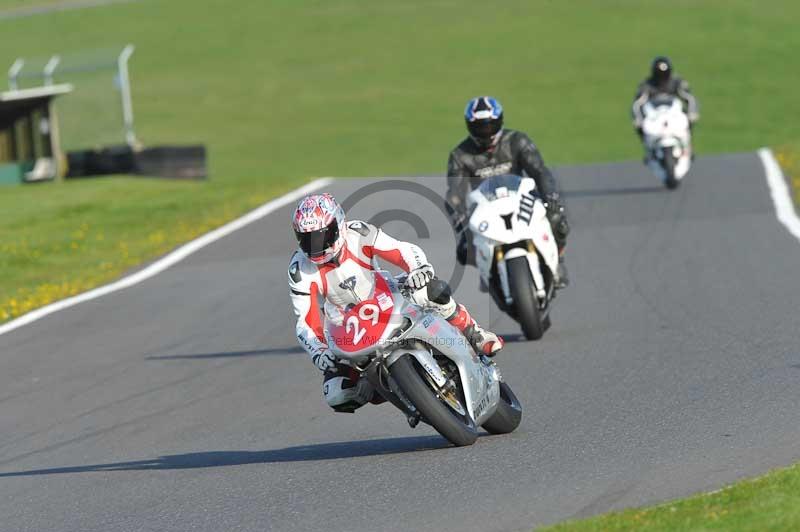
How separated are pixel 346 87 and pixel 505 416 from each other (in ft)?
105

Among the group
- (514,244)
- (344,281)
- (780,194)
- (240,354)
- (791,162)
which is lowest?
(791,162)

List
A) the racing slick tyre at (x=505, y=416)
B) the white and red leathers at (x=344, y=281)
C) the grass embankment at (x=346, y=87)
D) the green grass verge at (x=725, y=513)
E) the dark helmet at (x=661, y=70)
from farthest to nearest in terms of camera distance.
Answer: the grass embankment at (x=346, y=87)
the dark helmet at (x=661, y=70)
the racing slick tyre at (x=505, y=416)
the white and red leathers at (x=344, y=281)
the green grass verge at (x=725, y=513)

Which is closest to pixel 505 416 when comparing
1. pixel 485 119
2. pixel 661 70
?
pixel 485 119

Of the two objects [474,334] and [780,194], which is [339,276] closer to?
[474,334]

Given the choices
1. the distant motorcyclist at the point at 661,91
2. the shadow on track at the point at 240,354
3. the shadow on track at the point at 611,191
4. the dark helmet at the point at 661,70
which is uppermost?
the dark helmet at the point at 661,70

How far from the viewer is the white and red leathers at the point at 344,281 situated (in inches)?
313

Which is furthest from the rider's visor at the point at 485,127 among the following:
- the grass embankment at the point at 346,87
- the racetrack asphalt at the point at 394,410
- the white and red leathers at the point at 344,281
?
the grass embankment at the point at 346,87

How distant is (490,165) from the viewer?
40.1 ft

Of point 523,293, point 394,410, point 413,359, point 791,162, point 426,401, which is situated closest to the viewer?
point 426,401

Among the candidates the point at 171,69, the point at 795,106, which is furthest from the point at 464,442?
the point at 171,69

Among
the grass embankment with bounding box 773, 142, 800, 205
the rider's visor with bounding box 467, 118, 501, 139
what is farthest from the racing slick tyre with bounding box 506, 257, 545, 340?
the grass embankment with bounding box 773, 142, 800, 205

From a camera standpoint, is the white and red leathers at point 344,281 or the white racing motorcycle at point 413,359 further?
the white and red leathers at point 344,281

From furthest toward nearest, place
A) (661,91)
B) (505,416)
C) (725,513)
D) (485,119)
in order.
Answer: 1. (661,91)
2. (485,119)
3. (505,416)
4. (725,513)

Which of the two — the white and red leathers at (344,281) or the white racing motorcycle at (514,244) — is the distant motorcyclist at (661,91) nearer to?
the white racing motorcycle at (514,244)
